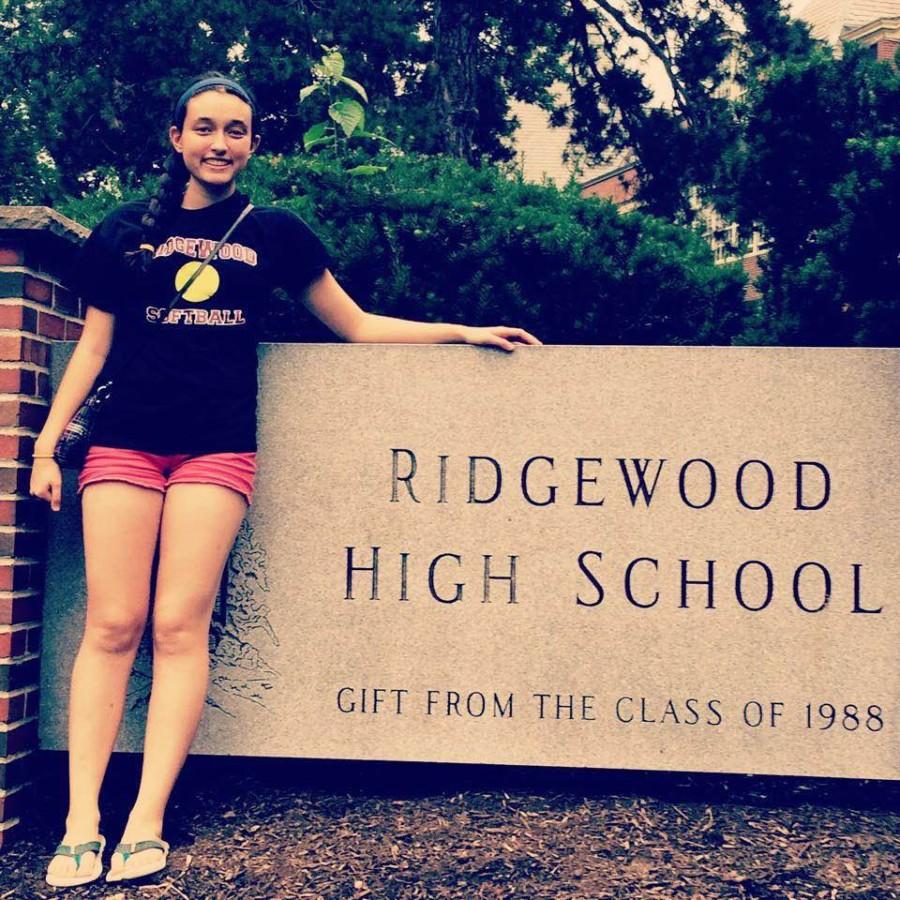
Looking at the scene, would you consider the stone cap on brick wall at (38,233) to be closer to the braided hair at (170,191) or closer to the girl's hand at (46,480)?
the braided hair at (170,191)

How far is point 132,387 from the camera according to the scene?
2494mm

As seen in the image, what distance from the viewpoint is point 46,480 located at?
2.53m

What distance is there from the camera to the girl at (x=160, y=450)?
2461 millimetres

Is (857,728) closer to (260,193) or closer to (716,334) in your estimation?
(716,334)

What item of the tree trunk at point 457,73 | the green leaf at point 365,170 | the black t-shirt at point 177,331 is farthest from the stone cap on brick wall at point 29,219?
the tree trunk at point 457,73

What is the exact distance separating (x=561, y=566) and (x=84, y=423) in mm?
1309

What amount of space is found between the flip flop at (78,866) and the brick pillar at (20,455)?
1.04 ft

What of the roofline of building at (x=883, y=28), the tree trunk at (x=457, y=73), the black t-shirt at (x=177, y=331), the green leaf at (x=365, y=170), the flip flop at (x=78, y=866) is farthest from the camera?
the roofline of building at (x=883, y=28)

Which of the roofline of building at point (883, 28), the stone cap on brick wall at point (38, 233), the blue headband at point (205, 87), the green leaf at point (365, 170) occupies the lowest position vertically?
the stone cap on brick wall at point (38, 233)

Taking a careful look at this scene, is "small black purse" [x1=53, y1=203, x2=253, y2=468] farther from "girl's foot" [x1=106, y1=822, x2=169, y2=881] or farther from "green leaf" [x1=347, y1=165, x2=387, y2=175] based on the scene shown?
"green leaf" [x1=347, y1=165, x2=387, y2=175]

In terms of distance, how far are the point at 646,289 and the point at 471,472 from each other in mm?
1246

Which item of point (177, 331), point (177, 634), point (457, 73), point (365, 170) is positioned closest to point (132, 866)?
point (177, 634)

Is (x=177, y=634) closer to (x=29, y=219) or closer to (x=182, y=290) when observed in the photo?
(x=182, y=290)

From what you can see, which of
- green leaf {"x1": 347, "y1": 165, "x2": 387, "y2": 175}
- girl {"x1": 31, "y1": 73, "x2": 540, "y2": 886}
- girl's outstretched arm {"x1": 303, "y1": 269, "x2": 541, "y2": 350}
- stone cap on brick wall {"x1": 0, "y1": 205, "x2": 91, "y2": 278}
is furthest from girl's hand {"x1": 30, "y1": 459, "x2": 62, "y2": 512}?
green leaf {"x1": 347, "y1": 165, "x2": 387, "y2": 175}
